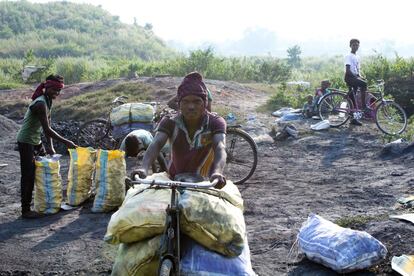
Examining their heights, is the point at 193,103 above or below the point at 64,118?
above

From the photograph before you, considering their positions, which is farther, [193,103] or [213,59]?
[213,59]

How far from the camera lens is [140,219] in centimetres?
307

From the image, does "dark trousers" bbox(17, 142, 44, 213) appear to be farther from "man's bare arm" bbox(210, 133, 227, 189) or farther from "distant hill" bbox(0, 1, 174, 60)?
"distant hill" bbox(0, 1, 174, 60)

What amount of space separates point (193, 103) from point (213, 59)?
791 inches

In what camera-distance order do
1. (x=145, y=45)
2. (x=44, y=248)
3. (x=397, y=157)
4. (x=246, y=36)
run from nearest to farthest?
(x=44, y=248) < (x=397, y=157) < (x=145, y=45) < (x=246, y=36)

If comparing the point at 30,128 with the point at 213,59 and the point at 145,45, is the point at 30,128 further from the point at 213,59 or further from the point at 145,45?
the point at 145,45

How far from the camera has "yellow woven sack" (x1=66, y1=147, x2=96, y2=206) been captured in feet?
19.5

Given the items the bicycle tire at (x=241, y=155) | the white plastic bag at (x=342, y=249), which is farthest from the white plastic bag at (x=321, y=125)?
the white plastic bag at (x=342, y=249)

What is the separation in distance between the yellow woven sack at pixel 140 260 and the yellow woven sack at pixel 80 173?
297 centimetres

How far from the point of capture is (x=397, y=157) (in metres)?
7.94

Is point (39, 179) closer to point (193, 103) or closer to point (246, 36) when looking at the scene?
point (193, 103)

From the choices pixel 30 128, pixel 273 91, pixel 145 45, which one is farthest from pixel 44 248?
pixel 145 45

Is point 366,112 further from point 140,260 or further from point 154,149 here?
point 140,260

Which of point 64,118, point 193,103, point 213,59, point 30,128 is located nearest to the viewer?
point 193,103
